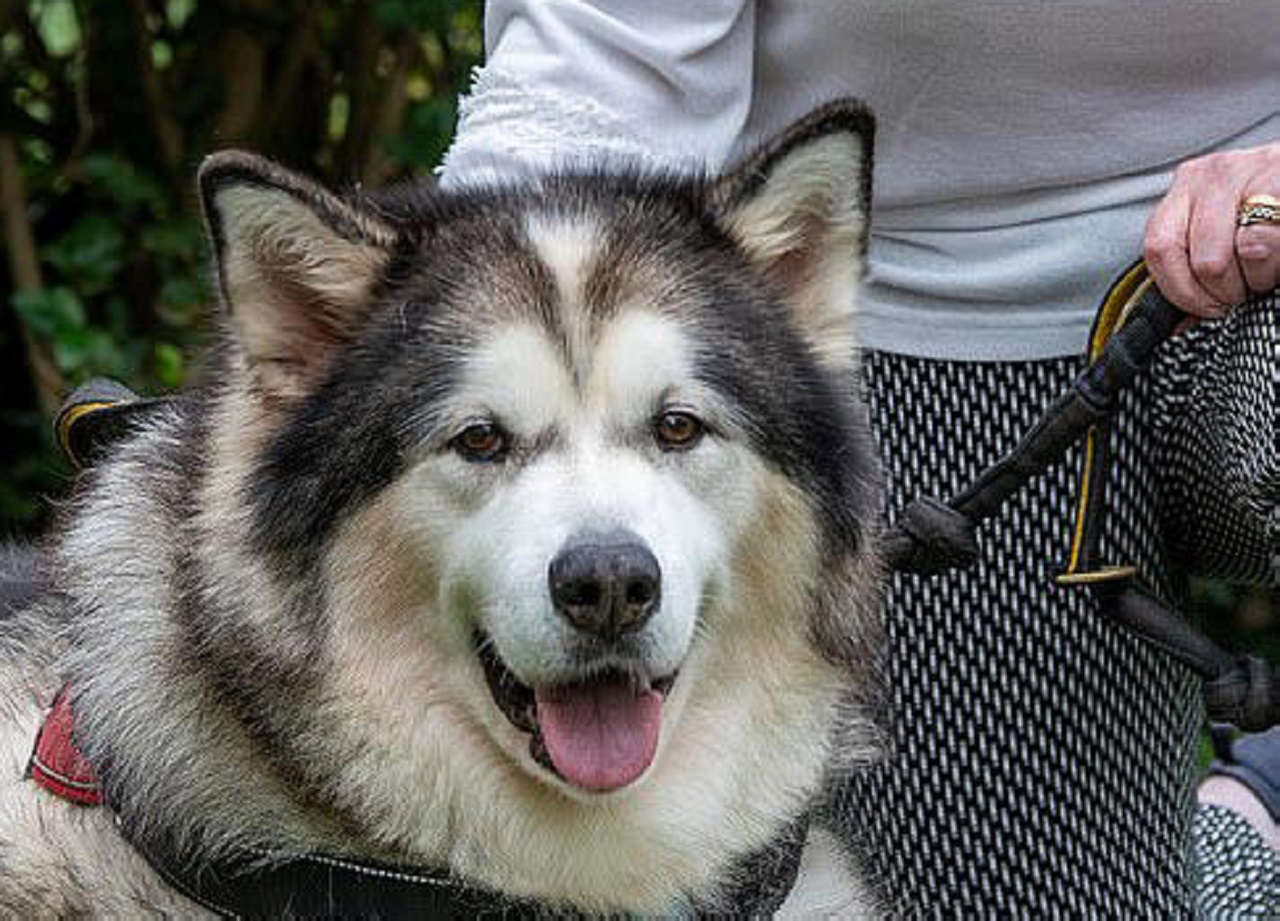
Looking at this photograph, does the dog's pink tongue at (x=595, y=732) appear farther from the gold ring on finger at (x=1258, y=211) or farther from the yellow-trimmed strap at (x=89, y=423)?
the gold ring on finger at (x=1258, y=211)

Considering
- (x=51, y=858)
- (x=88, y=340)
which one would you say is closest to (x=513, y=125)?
(x=51, y=858)

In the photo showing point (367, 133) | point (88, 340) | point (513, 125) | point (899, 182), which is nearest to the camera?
point (513, 125)

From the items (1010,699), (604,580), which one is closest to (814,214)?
(604,580)

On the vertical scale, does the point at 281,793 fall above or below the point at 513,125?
below

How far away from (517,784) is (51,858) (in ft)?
1.92

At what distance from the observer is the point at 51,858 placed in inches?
115

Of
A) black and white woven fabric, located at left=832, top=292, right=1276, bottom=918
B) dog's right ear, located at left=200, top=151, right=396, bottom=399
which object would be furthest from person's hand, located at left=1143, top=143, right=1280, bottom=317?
dog's right ear, located at left=200, top=151, right=396, bottom=399

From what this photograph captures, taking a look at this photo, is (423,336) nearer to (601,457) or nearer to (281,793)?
(601,457)

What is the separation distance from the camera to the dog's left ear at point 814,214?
9.66 ft

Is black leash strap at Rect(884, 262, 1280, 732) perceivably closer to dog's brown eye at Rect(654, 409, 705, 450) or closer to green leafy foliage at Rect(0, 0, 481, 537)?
dog's brown eye at Rect(654, 409, 705, 450)

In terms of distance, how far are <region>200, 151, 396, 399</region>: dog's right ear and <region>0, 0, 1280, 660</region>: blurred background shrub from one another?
3448 mm

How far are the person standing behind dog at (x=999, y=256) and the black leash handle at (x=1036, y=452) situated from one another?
0.28ft

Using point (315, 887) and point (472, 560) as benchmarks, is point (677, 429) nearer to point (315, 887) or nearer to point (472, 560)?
point (472, 560)

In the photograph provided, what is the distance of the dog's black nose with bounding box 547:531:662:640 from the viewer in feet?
8.66
